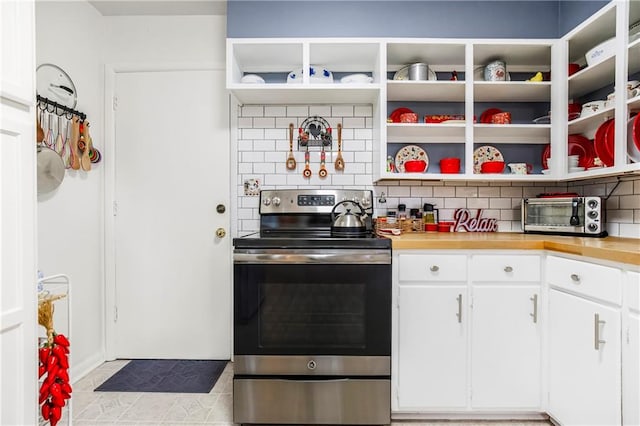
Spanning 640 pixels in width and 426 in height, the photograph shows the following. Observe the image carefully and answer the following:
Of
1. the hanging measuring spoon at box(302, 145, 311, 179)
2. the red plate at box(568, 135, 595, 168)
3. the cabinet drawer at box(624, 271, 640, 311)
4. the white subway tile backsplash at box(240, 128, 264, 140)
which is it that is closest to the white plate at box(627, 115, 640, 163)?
the red plate at box(568, 135, 595, 168)

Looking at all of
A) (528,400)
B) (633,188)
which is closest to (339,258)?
(528,400)

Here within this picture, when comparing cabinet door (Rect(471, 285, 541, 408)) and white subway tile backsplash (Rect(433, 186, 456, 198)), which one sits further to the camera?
white subway tile backsplash (Rect(433, 186, 456, 198))

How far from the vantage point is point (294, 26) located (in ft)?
7.32

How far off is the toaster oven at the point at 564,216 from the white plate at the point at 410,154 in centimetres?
66

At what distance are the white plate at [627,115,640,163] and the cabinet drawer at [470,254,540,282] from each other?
615 millimetres

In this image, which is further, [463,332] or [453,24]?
[453,24]

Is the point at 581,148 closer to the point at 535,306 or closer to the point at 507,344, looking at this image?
the point at 535,306

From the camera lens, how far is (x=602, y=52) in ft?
6.01

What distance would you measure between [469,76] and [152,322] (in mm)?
2601

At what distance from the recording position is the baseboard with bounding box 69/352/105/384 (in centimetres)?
228

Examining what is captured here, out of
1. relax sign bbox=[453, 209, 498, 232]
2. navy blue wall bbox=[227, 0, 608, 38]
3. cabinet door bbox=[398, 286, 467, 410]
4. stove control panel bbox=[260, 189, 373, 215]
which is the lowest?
cabinet door bbox=[398, 286, 467, 410]

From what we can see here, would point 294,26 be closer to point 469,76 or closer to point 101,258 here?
point 469,76

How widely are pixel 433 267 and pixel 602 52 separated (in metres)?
1.35

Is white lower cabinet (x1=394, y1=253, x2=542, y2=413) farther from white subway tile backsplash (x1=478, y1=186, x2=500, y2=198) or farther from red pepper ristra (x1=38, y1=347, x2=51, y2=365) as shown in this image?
red pepper ristra (x1=38, y1=347, x2=51, y2=365)
